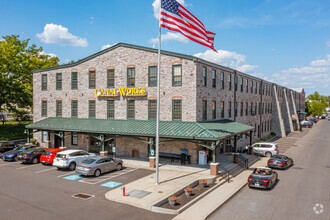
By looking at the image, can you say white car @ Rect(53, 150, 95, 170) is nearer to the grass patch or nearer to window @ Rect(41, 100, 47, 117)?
window @ Rect(41, 100, 47, 117)

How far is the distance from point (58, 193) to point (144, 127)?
10.4 metres

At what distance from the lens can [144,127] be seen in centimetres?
2420

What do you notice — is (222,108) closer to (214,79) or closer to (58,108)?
(214,79)

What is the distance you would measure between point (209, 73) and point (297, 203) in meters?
15.1

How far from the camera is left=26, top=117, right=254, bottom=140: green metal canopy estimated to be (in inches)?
835

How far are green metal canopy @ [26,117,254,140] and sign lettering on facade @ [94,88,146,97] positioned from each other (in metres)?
2.99

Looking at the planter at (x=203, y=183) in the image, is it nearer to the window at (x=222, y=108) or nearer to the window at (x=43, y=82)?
the window at (x=222, y=108)

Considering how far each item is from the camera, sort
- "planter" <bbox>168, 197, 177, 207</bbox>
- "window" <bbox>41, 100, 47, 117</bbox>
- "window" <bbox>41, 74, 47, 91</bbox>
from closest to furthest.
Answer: "planter" <bbox>168, 197, 177, 207</bbox>, "window" <bbox>41, 74, 47, 91</bbox>, "window" <bbox>41, 100, 47, 117</bbox>

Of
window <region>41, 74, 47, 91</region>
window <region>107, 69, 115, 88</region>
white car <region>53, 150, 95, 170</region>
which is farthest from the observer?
window <region>41, 74, 47, 91</region>

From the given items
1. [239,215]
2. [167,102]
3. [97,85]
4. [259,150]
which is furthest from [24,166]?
[259,150]

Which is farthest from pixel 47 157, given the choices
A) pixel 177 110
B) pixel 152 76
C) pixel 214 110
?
pixel 214 110

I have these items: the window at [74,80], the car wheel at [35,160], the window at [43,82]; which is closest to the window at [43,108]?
the window at [43,82]

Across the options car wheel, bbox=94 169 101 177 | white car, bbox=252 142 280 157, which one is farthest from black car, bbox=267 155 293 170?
car wheel, bbox=94 169 101 177

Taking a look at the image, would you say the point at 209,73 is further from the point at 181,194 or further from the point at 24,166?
the point at 24,166
